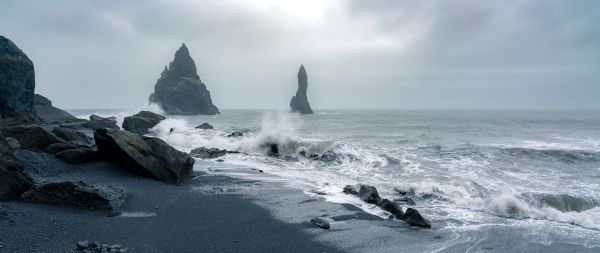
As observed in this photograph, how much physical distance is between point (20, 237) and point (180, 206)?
3.73 m

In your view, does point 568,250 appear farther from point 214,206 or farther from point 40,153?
point 40,153

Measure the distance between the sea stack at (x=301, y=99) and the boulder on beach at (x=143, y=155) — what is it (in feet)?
417

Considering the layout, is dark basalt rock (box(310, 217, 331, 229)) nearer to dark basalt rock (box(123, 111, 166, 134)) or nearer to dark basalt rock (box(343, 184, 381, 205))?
dark basalt rock (box(343, 184, 381, 205))

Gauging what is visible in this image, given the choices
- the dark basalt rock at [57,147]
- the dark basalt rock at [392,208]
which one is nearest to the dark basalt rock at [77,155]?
the dark basalt rock at [57,147]

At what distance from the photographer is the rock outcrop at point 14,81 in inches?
940

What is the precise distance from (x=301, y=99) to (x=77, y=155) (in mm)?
128526

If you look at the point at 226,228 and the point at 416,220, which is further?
the point at 416,220

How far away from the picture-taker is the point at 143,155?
41.3ft

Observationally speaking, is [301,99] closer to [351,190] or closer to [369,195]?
[351,190]

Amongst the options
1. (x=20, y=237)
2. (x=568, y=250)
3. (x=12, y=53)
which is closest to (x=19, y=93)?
(x=12, y=53)

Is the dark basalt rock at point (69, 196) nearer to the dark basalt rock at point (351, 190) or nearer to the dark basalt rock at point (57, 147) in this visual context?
the dark basalt rock at point (57, 147)

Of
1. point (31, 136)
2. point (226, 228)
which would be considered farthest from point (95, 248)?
point (31, 136)

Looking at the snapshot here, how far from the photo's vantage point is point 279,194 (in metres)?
11.7

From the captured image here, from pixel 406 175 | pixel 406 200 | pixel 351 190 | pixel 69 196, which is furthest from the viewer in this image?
pixel 406 175
